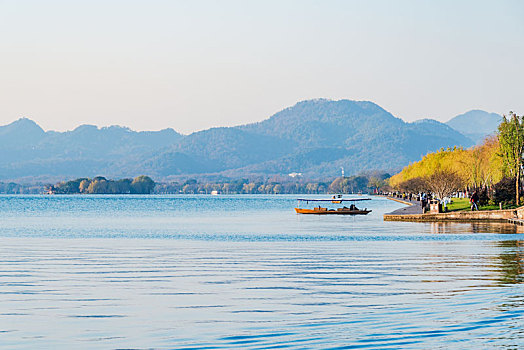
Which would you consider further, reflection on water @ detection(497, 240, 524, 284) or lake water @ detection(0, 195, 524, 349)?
reflection on water @ detection(497, 240, 524, 284)

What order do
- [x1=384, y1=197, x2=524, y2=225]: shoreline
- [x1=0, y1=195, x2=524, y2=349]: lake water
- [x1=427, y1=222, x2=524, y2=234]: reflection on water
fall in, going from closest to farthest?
[x1=0, y1=195, x2=524, y2=349]: lake water
[x1=427, y1=222, x2=524, y2=234]: reflection on water
[x1=384, y1=197, x2=524, y2=225]: shoreline

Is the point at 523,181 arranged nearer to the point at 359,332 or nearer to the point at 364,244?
the point at 364,244

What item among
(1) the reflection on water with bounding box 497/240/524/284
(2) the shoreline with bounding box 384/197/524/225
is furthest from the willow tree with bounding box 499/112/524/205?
(1) the reflection on water with bounding box 497/240/524/284

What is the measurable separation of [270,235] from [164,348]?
47399 millimetres

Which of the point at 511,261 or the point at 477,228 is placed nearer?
the point at 511,261

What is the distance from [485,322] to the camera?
20266mm

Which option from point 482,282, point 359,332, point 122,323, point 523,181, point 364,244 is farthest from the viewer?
point 523,181

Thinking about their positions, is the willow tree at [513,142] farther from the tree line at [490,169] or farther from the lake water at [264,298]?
the lake water at [264,298]

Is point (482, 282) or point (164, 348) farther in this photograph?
point (482, 282)

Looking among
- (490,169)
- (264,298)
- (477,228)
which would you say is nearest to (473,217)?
(477,228)

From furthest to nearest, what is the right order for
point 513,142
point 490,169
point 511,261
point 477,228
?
1. point 490,169
2. point 513,142
3. point 477,228
4. point 511,261

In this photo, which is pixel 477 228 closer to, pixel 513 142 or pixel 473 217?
pixel 473 217

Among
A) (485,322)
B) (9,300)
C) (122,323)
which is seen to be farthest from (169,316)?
(485,322)

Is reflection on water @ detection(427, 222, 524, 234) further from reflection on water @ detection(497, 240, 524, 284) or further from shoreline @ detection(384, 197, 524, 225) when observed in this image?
reflection on water @ detection(497, 240, 524, 284)
